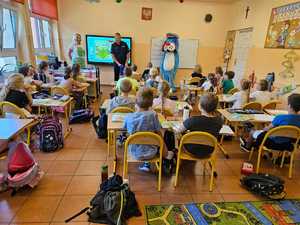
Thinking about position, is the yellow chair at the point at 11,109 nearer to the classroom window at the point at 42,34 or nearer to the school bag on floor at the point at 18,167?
the school bag on floor at the point at 18,167

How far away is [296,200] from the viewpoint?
86.7 inches

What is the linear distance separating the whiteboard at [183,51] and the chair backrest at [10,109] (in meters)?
5.38

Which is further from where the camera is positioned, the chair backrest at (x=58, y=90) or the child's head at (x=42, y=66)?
the child's head at (x=42, y=66)

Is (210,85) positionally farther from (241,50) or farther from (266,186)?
(266,186)

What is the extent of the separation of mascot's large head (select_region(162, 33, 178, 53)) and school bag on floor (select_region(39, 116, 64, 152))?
4887mm

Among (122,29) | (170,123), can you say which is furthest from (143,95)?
(122,29)

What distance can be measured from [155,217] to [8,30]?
4.50 m

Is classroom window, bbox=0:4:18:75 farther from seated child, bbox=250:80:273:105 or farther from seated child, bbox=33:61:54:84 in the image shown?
seated child, bbox=250:80:273:105

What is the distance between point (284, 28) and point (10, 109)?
511 centimetres

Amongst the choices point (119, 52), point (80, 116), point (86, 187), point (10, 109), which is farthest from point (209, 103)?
point (119, 52)

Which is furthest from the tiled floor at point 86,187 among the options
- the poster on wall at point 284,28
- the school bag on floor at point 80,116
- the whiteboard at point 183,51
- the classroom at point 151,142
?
the whiteboard at point 183,51

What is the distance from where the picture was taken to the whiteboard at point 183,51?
7.25 metres

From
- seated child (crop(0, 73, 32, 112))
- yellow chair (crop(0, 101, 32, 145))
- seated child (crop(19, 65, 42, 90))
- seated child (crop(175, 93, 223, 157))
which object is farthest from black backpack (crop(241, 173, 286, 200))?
seated child (crop(19, 65, 42, 90))

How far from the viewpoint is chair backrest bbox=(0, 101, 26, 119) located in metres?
2.63
